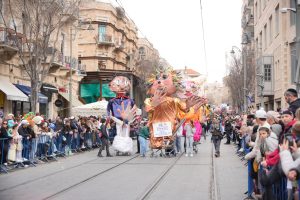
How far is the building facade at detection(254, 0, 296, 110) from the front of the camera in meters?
28.4

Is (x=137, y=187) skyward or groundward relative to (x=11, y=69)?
groundward

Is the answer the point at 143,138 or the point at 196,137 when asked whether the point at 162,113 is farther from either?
the point at 196,137

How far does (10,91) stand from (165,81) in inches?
385

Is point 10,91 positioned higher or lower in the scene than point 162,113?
higher

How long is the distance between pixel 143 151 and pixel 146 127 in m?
1.17

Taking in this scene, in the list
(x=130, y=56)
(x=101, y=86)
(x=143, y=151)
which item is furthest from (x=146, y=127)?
(x=130, y=56)

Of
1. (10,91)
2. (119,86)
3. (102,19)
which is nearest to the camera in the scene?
(119,86)

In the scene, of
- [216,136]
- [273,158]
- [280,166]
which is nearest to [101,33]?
[216,136]

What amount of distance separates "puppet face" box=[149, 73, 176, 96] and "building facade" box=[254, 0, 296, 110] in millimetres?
8424

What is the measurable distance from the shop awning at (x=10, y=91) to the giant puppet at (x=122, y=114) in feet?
21.1

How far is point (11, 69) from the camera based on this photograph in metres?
28.3

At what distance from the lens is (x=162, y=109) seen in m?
20.7

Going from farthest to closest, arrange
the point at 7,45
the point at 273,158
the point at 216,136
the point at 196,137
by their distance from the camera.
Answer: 1. the point at 7,45
2. the point at 196,137
3. the point at 216,136
4. the point at 273,158

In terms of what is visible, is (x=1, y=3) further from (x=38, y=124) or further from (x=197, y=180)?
(x=197, y=180)
